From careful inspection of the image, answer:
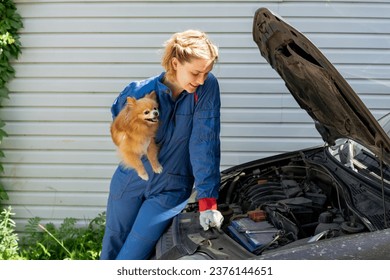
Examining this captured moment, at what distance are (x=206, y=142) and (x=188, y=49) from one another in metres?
A: 0.54

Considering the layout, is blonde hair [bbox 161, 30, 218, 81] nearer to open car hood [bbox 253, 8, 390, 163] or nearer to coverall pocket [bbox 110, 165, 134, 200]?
open car hood [bbox 253, 8, 390, 163]

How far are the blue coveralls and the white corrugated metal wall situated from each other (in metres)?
1.81

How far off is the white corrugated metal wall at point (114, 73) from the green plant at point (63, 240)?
218 millimetres

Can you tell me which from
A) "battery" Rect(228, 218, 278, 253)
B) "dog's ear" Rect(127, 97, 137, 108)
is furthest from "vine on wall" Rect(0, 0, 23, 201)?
"battery" Rect(228, 218, 278, 253)

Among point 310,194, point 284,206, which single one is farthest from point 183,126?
point 310,194

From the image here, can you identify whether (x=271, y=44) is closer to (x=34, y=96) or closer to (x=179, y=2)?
(x=179, y=2)

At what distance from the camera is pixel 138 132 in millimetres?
3287

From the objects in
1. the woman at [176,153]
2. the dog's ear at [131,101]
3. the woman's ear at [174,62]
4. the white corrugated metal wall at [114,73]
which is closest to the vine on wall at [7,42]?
the white corrugated metal wall at [114,73]

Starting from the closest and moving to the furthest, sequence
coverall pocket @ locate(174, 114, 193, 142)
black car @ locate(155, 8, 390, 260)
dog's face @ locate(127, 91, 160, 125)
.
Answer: black car @ locate(155, 8, 390, 260) < dog's face @ locate(127, 91, 160, 125) < coverall pocket @ locate(174, 114, 193, 142)

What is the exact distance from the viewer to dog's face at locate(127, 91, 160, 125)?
320 centimetres

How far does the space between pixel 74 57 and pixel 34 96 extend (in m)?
0.52

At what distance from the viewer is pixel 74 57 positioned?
5152mm

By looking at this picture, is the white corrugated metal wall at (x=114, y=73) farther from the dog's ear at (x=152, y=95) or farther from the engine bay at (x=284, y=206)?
the dog's ear at (x=152, y=95)

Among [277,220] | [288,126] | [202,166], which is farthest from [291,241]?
[288,126]
